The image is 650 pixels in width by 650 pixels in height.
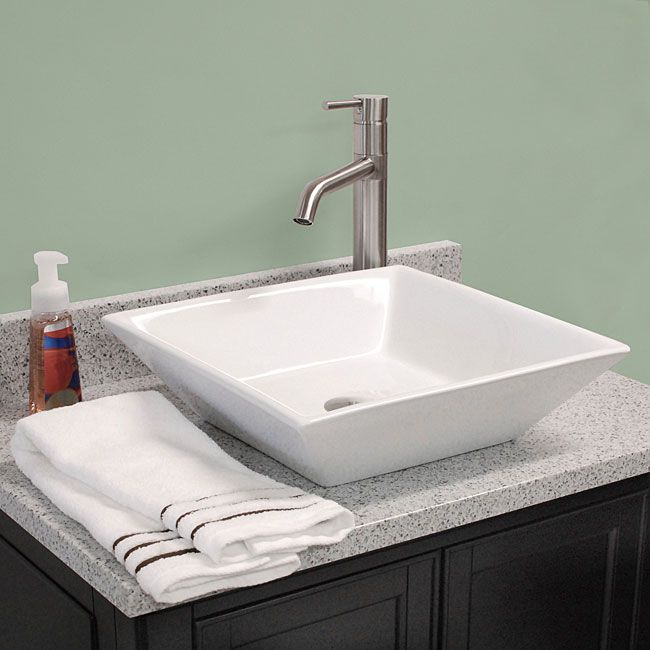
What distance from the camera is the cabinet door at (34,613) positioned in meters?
1.26

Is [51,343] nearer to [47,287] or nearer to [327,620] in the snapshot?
[47,287]

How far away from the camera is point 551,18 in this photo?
6.09ft

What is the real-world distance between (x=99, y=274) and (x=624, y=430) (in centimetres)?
69

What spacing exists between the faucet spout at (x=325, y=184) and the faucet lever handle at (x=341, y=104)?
73 mm

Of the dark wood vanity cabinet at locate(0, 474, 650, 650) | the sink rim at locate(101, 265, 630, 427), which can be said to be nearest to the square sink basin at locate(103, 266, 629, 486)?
the sink rim at locate(101, 265, 630, 427)

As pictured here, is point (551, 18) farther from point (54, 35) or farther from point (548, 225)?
point (54, 35)

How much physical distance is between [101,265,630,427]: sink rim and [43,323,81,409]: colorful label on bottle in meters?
0.06

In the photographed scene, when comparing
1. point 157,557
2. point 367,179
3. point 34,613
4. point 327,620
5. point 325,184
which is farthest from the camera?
point 367,179

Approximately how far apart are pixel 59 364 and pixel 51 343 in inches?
1.1

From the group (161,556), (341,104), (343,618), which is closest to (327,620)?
(343,618)

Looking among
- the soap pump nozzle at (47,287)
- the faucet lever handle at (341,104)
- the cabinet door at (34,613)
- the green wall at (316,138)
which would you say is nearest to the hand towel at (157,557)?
the cabinet door at (34,613)

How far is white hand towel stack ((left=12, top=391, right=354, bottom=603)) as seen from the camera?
1.08 m

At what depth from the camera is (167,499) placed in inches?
45.3

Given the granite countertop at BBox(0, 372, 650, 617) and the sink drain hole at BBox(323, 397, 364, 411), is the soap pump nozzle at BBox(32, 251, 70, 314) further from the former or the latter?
the sink drain hole at BBox(323, 397, 364, 411)
